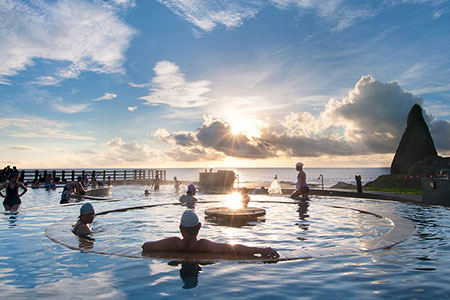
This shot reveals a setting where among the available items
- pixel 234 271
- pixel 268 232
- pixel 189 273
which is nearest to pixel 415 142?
pixel 268 232

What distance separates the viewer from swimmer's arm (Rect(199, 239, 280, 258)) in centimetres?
612

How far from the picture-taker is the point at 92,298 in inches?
167

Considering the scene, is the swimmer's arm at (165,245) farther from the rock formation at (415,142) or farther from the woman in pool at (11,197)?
the rock formation at (415,142)

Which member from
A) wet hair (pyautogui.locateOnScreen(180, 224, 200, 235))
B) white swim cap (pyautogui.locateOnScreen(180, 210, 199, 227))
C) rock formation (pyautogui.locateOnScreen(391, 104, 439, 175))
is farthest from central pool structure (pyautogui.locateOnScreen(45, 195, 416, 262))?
rock formation (pyautogui.locateOnScreen(391, 104, 439, 175))

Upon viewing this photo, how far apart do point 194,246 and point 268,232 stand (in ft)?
11.4

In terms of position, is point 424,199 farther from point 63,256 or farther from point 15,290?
point 15,290

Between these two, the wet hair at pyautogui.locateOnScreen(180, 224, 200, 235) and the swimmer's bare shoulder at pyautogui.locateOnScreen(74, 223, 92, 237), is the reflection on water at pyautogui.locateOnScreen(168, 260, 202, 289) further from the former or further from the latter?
the swimmer's bare shoulder at pyautogui.locateOnScreen(74, 223, 92, 237)

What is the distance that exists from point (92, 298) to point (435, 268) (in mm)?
5333

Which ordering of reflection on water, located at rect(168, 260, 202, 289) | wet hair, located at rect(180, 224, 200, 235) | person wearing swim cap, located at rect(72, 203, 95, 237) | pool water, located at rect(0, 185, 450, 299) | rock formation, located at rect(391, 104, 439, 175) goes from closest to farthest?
1. pool water, located at rect(0, 185, 450, 299)
2. reflection on water, located at rect(168, 260, 202, 289)
3. wet hair, located at rect(180, 224, 200, 235)
4. person wearing swim cap, located at rect(72, 203, 95, 237)
5. rock formation, located at rect(391, 104, 439, 175)

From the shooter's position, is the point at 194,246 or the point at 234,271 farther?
the point at 194,246

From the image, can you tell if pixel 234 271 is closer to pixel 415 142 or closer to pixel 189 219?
pixel 189 219

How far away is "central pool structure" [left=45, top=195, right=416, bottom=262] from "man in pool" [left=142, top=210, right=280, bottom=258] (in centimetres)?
13

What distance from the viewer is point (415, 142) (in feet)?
218

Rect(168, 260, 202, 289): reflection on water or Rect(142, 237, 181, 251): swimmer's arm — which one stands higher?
Rect(142, 237, 181, 251): swimmer's arm
